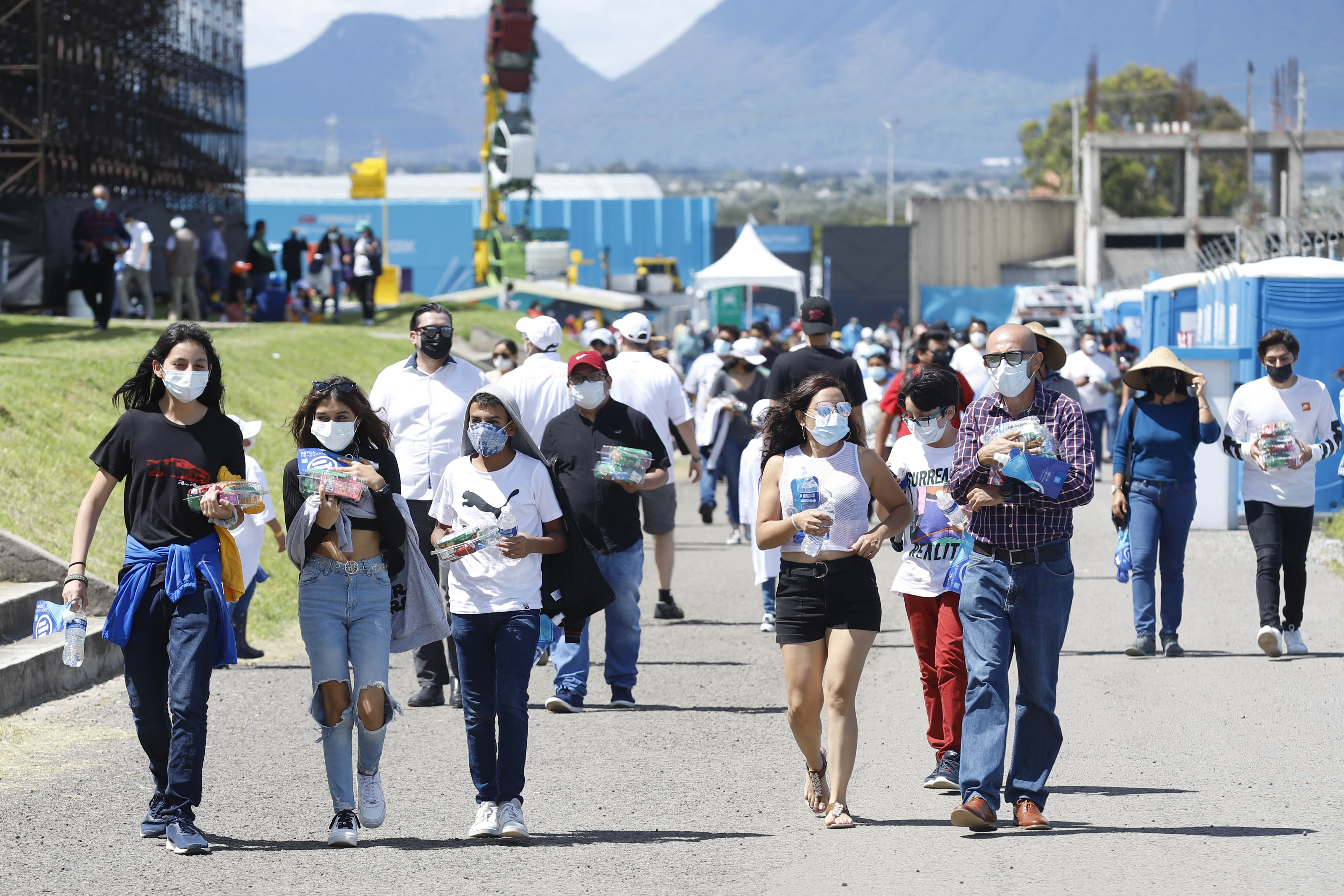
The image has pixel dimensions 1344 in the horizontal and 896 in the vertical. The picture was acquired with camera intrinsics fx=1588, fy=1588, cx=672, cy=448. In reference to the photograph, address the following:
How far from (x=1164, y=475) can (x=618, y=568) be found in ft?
11.0

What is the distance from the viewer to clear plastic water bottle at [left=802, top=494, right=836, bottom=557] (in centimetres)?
600

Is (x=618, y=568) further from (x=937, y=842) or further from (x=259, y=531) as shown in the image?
(x=937, y=842)

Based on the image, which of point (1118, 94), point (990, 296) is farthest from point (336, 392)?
point (1118, 94)

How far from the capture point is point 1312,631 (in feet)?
34.1

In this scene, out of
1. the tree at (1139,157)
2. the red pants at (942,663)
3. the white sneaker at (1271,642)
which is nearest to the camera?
the red pants at (942,663)

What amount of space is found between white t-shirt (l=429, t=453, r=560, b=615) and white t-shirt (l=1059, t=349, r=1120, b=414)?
1441cm

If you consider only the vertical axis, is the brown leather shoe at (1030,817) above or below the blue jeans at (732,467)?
below

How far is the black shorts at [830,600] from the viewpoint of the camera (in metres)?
6.05

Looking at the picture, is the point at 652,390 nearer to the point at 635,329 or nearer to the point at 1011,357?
the point at 635,329

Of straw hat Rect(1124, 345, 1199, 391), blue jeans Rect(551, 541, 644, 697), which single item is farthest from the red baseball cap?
A: straw hat Rect(1124, 345, 1199, 391)

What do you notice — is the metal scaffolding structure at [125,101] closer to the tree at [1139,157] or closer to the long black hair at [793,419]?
the long black hair at [793,419]

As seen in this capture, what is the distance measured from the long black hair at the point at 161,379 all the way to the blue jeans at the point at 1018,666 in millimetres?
3030

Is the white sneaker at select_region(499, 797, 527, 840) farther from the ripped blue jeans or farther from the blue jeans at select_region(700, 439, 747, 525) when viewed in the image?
the blue jeans at select_region(700, 439, 747, 525)

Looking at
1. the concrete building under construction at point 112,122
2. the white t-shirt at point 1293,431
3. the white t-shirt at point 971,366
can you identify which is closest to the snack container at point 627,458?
the white t-shirt at point 1293,431
